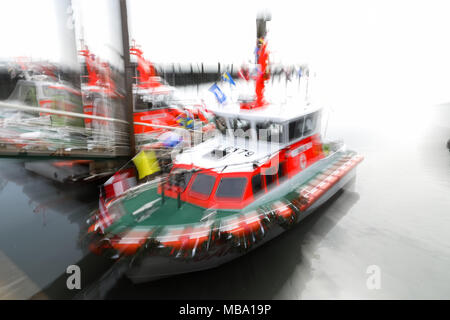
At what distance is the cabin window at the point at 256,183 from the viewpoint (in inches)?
154

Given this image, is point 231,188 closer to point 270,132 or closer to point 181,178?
point 181,178

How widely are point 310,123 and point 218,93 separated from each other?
2.42m

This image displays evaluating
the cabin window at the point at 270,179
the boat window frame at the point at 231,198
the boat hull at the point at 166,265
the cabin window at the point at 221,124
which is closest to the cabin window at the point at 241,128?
the cabin window at the point at 221,124

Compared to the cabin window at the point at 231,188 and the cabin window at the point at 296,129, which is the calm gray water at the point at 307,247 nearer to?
the cabin window at the point at 231,188

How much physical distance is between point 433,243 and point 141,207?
5039mm

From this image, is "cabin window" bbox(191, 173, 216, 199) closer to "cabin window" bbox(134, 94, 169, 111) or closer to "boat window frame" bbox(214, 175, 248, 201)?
"boat window frame" bbox(214, 175, 248, 201)

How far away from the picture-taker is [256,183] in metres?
3.96

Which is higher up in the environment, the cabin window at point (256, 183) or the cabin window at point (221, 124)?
the cabin window at point (221, 124)

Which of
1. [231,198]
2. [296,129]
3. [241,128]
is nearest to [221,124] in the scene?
[241,128]

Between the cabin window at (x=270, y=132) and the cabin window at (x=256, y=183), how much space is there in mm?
877

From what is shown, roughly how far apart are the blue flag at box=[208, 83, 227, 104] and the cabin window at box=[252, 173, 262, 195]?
9.52 feet

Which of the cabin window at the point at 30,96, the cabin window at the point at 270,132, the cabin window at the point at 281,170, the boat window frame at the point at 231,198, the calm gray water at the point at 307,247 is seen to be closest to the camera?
the calm gray water at the point at 307,247

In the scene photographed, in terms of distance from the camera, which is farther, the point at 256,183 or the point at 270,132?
the point at 270,132

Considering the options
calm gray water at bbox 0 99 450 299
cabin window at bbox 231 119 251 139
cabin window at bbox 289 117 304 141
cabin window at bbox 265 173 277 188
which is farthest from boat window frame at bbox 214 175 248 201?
cabin window at bbox 289 117 304 141
